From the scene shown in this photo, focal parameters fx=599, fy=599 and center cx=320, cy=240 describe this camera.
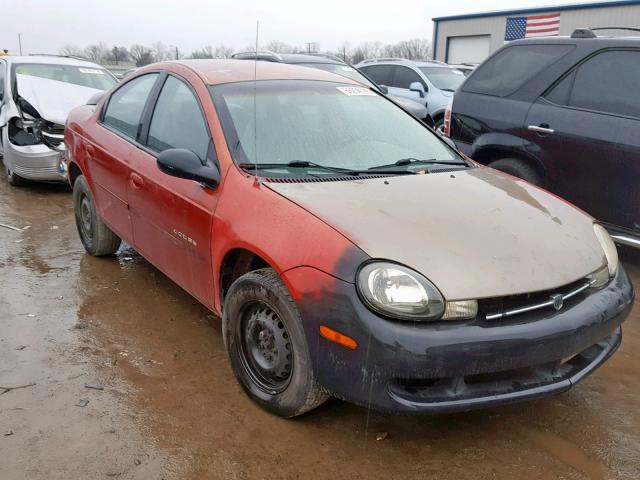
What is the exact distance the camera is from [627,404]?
9.86 ft

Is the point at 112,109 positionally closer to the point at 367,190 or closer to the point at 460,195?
the point at 367,190

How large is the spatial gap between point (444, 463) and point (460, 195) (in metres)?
1.26

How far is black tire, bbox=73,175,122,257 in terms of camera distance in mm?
4809

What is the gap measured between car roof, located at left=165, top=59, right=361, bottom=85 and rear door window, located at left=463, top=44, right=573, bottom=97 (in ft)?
6.27

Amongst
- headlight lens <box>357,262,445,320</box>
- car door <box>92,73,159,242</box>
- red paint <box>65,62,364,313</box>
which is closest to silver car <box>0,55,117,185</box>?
car door <box>92,73,159,242</box>

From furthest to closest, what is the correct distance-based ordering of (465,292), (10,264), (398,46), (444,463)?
(398,46)
(10,264)
(444,463)
(465,292)

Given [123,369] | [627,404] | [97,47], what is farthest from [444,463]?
[97,47]

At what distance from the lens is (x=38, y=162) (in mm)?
7051

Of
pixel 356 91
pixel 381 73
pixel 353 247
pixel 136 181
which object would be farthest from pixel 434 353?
pixel 381 73

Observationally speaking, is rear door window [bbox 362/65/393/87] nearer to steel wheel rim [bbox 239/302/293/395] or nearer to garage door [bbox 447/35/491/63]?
steel wheel rim [bbox 239/302/293/395]

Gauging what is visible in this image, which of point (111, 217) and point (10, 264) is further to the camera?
point (10, 264)

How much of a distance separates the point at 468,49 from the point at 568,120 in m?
26.1

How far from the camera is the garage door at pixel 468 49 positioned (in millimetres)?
28094

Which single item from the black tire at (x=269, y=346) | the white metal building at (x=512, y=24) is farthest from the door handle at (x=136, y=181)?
the white metal building at (x=512, y=24)
